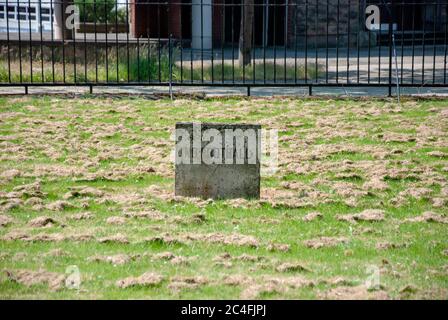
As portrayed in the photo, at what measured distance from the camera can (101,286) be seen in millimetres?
6102

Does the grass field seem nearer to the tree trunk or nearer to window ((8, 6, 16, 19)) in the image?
the tree trunk

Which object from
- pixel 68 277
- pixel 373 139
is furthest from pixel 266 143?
pixel 68 277

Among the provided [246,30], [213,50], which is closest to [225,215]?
[246,30]

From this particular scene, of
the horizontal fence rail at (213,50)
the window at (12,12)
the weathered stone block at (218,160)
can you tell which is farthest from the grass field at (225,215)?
the window at (12,12)

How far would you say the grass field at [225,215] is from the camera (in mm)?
6215

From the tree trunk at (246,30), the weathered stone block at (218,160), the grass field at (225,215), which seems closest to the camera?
the grass field at (225,215)

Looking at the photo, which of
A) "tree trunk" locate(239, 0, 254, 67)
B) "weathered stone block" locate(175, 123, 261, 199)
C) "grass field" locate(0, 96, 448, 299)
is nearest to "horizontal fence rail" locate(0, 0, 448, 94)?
"tree trunk" locate(239, 0, 254, 67)

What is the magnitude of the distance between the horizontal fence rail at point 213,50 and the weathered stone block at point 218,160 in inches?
234

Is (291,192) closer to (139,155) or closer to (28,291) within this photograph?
(139,155)

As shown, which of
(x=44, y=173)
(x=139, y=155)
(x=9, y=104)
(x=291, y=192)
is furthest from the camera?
(x=9, y=104)

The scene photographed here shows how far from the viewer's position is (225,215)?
808 centimetres

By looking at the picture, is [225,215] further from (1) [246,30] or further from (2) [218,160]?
(1) [246,30]

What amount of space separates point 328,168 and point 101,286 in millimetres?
4464

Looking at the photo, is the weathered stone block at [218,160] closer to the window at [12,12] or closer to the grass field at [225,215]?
the grass field at [225,215]
